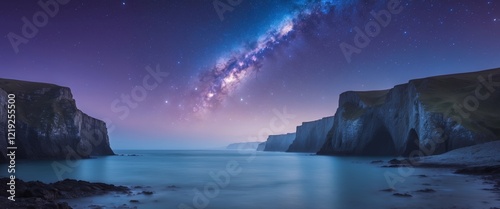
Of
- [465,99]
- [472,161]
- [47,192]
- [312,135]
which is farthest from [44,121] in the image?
[312,135]

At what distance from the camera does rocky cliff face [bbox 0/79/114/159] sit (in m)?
73.6

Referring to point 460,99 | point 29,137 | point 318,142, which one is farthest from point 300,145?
point 29,137

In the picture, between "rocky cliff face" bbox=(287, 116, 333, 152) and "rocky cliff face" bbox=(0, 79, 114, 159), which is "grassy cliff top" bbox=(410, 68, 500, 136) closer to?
"rocky cliff face" bbox=(287, 116, 333, 152)

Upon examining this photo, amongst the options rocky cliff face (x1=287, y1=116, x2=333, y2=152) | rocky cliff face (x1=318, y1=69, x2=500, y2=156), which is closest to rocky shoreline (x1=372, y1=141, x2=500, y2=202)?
rocky cliff face (x1=318, y1=69, x2=500, y2=156)

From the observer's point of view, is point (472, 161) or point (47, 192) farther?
point (472, 161)

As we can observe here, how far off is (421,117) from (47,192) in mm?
67880

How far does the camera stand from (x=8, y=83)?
85.7 m

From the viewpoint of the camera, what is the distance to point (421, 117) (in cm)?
6975

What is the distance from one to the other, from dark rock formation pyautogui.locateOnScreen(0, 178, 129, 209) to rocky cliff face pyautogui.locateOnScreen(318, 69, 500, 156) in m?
55.5

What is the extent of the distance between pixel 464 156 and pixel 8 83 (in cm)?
9723

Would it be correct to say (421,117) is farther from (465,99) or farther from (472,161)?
(472,161)

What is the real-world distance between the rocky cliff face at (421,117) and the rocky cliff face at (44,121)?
246ft

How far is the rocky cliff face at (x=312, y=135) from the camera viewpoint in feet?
512

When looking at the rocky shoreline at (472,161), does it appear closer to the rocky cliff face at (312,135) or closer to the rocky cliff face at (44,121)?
the rocky cliff face at (44,121)
